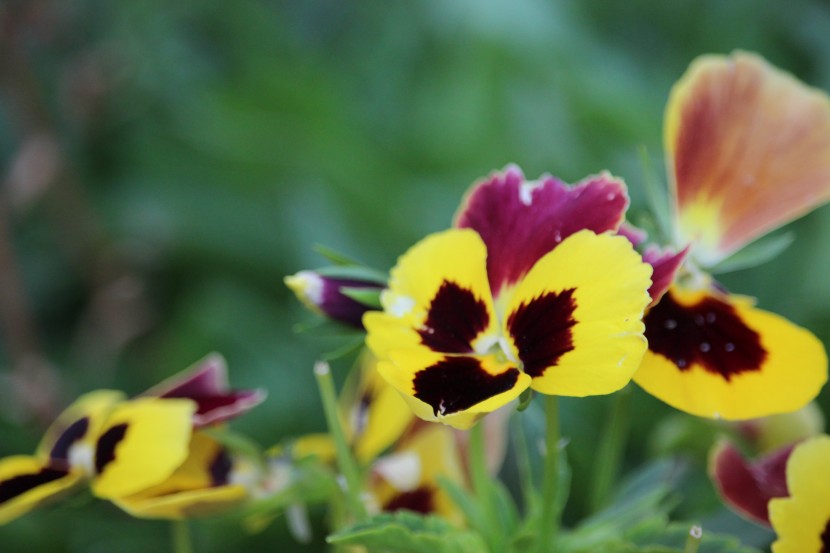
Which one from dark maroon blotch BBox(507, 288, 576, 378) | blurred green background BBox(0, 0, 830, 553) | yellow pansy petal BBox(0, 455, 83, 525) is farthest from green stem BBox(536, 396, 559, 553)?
blurred green background BBox(0, 0, 830, 553)

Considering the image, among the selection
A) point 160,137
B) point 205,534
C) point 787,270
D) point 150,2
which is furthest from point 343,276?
point 150,2

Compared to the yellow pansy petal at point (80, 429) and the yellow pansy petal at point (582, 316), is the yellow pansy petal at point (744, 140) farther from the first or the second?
the yellow pansy petal at point (80, 429)

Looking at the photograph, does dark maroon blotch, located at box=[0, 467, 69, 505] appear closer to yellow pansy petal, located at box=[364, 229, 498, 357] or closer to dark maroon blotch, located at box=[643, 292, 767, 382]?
yellow pansy petal, located at box=[364, 229, 498, 357]

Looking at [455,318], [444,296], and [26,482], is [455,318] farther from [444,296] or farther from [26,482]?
[26,482]

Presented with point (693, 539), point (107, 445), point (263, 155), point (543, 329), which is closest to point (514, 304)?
point (543, 329)

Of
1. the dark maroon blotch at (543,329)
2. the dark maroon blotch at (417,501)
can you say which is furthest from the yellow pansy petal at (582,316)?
the dark maroon blotch at (417,501)

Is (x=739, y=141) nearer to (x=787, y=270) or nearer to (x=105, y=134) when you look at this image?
(x=787, y=270)

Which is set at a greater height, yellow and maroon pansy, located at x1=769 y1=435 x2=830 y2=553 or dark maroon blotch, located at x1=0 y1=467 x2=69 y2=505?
yellow and maroon pansy, located at x1=769 y1=435 x2=830 y2=553
